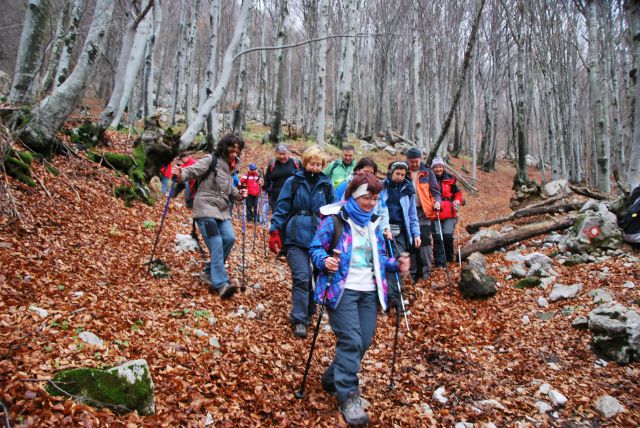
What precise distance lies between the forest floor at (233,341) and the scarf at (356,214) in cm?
174

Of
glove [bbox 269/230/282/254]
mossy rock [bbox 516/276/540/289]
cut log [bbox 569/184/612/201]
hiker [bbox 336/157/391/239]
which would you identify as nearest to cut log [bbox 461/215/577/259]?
mossy rock [bbox 516/276/540/289]

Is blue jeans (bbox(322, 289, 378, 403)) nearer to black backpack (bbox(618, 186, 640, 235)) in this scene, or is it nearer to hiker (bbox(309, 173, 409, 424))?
hiker (bbox(309, 173, 409, 424))

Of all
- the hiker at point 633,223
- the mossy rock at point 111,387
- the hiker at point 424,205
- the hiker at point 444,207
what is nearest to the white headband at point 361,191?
the mossy rock at point 111,387

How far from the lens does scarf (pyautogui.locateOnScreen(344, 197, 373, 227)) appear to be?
11.3 ft

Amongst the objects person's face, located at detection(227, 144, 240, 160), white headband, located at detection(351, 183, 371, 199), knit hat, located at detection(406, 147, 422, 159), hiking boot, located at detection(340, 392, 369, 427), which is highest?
knit hat, located at detection(406, 147, 422, 159)

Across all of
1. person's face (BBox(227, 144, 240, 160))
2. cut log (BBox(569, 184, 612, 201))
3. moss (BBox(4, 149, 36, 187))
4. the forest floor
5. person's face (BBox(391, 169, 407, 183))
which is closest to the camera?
the forest floor

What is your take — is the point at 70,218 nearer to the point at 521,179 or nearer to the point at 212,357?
the point at 212,357

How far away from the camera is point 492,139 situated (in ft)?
93.7

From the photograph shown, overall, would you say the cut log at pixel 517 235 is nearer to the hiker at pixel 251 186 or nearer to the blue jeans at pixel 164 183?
the hiker at pixel 251 186

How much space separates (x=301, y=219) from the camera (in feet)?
15.4

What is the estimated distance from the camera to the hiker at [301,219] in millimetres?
4719

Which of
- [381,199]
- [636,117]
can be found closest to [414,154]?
[381,199]

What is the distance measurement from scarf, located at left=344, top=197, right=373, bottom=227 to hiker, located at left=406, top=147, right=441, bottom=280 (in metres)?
3.93

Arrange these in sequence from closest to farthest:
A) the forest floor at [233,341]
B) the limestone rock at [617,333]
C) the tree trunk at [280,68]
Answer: the forest floor at [233,341]
the limestone rock at [617,333]
the tree trunk at [280,68]
